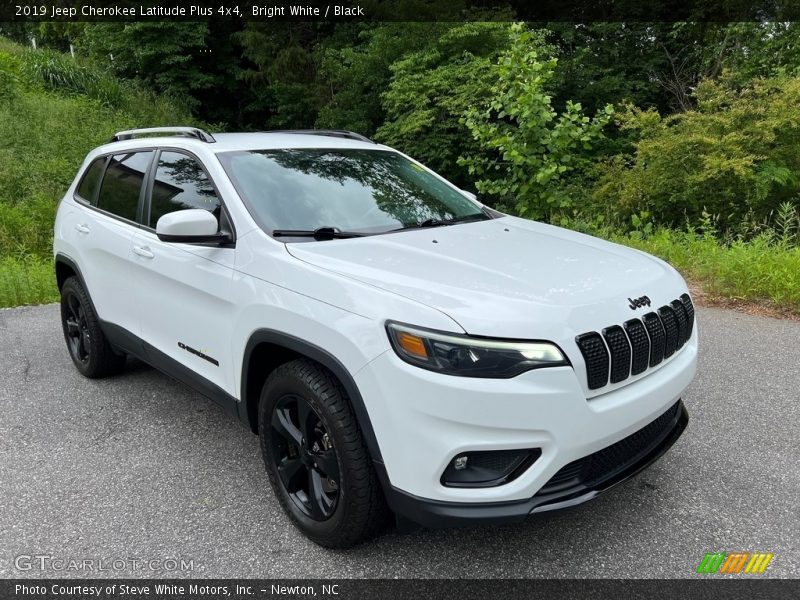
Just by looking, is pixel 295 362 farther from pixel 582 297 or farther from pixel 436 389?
pixel 582 297

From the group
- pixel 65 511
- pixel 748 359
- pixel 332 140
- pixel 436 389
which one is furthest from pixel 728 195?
pixel 65 511

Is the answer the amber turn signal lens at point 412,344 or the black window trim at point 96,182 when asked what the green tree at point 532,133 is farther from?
the amber turn signal lens at point 412,344

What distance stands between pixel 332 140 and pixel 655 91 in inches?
579

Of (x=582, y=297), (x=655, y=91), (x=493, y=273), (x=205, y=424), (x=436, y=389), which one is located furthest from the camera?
(x=655, y=91)

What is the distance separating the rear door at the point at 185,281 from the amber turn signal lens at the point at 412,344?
1.05 meters

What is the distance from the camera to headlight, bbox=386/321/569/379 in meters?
2.09

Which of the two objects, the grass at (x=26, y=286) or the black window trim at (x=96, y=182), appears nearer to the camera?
the black window trim at (x=96, y=182)

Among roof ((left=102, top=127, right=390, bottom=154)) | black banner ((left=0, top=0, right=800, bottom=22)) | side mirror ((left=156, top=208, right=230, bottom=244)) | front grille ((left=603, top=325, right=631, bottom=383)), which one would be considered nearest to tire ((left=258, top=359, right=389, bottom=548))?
side mirror ((left=156, top=208, right=230, bottom=244))

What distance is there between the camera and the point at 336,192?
10.7 ft

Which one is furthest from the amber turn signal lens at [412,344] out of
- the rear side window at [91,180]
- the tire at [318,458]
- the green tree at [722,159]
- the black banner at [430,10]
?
the black banner at [430,10]

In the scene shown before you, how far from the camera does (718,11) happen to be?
53.2 ft

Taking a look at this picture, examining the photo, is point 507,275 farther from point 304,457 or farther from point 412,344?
point 304,457

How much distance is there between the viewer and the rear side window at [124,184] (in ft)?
12.5

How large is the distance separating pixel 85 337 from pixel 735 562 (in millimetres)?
4211
